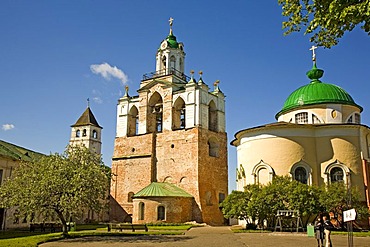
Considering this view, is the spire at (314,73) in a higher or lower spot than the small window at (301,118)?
higher

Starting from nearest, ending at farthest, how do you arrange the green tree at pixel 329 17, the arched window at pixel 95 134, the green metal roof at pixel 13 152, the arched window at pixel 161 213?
the green tree at pixel 329 17 < the green metal roof at pixel 13 152 < the arched window at pixel 161 213 < the arched window at pixel 95 134

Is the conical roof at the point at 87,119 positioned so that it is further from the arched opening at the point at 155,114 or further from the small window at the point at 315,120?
the small window at the point at 315,120

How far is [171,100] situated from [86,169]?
23.5m

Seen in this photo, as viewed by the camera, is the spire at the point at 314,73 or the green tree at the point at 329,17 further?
the spire at the point at 314,73

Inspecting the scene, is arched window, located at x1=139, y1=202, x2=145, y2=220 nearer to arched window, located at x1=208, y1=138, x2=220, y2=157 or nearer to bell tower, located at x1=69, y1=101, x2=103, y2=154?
arched window, located at x1=208, y1=138, x2=220, y2=157

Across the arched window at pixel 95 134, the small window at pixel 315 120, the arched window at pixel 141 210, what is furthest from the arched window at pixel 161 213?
the arched window at pixel 95 134

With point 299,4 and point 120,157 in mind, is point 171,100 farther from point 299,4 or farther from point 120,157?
point 299,4

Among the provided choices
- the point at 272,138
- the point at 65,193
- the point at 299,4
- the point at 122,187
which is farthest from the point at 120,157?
the point at 299,4

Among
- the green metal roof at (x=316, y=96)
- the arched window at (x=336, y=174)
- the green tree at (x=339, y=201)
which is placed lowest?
the green tree at (x=339, y=201)

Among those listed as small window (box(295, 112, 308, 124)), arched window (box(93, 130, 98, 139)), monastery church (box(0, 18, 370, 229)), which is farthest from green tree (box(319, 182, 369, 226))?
arched window (box(93, 130, 98, 139))

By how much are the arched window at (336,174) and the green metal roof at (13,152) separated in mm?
25560

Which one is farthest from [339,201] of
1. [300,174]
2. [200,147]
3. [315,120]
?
[200,147]

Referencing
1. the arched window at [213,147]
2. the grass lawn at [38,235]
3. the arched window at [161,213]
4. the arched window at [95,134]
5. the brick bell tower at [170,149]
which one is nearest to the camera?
the grass lawn at [38,235]

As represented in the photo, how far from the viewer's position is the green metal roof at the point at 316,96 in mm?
34281
